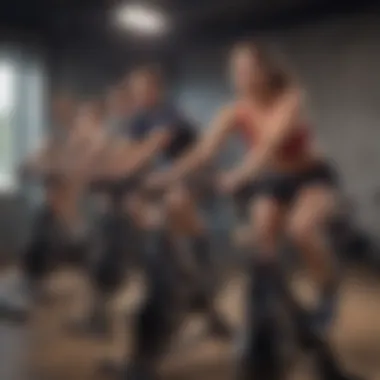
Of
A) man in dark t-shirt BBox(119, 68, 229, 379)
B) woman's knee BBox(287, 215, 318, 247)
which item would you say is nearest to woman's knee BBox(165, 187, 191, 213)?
man in dark t-shirt BBox(119, 68, 229, 379)

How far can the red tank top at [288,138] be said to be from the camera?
747 millimetres

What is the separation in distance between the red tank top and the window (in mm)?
282

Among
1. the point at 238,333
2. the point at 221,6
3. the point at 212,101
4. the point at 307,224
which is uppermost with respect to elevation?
the point at 221,6

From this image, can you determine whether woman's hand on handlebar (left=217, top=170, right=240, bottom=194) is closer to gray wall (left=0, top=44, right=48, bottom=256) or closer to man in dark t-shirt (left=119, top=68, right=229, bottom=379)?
man in dark t-shirt (left=119, top=68, right=229, bottom=379)

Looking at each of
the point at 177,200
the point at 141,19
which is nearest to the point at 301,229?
the point at 177,200

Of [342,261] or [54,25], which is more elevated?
[54,25]

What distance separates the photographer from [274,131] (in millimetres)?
752

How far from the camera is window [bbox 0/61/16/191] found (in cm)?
84

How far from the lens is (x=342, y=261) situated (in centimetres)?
74

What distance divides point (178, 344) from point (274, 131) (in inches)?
10.4

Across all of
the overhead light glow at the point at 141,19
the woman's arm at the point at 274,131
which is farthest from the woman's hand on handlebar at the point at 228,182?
the overhead light glow at the point at 141,19

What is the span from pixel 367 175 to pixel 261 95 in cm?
14

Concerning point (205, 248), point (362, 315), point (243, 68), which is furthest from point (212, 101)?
point (362, 315)

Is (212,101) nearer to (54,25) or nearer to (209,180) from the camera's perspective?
(209,180)
